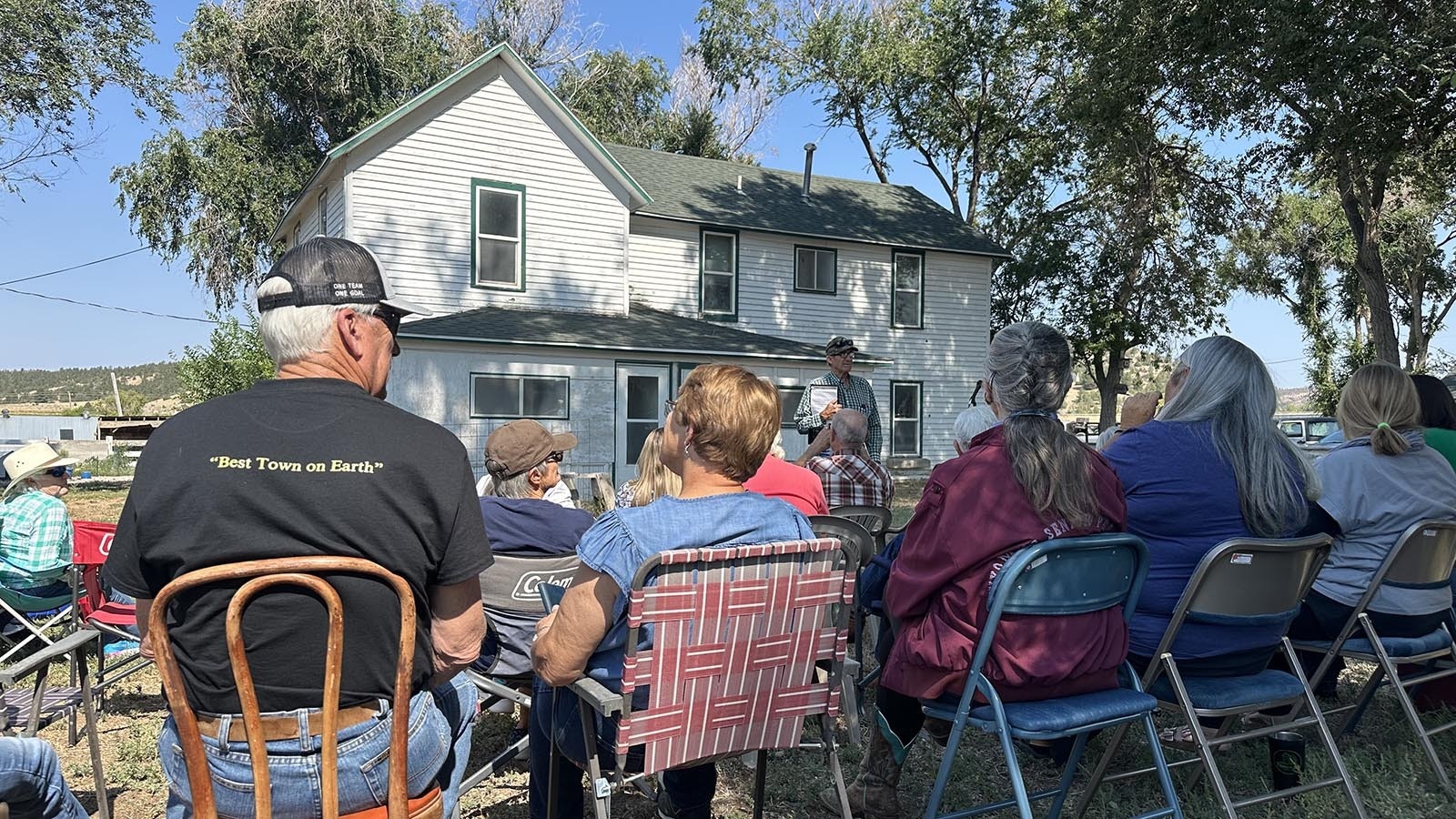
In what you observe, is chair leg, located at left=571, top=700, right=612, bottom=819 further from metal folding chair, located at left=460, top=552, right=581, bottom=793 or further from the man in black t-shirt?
metal folding chair, located at left=460, top=552, right=581, bottom=793

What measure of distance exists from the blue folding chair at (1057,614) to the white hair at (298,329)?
1.81 m

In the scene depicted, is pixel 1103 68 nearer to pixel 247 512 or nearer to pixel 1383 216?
pixel 247 512

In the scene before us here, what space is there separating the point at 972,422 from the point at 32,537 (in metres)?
4.62

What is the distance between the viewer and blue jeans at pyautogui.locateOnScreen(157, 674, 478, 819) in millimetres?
1818

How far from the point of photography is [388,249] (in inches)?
580

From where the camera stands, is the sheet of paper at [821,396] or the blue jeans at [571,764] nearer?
the blue jeans at [571,764]

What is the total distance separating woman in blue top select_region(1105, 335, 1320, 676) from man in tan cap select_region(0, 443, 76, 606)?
190 inches

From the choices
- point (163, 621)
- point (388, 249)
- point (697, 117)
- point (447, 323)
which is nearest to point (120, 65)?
point (388, 249)

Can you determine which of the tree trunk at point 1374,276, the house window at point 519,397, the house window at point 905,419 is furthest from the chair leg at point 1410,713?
the house window at point 905,419

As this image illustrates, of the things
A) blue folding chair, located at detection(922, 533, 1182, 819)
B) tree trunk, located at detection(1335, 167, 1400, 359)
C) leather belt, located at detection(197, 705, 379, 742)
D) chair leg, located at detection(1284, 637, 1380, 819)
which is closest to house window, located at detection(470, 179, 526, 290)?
tree trunk, located at detection(1335, 167, 1400, 359)

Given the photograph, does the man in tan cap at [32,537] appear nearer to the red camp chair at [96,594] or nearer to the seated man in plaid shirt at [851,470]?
the red camp chair at [96,594]

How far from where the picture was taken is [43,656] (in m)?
2.74

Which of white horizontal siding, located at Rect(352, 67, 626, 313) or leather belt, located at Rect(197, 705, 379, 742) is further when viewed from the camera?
white horizontal siding, located at Rect(352, 67, 626, 313)

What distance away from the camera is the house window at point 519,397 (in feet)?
46.8
